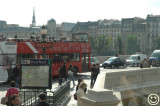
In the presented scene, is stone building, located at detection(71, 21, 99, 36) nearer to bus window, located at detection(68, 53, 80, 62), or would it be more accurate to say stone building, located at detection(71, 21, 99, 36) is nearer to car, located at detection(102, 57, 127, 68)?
car, located at detection(102, 57, 127, 68)

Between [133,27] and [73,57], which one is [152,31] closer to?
[133,27]

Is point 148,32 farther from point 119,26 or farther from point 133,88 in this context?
point 133,88

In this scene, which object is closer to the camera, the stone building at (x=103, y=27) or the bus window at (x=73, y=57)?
the bus window at (x=73, y=57)

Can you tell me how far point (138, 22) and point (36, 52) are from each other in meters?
125

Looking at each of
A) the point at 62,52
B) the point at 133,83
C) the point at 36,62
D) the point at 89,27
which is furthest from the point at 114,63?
the point at 89,27

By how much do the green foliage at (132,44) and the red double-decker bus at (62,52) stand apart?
336 ft

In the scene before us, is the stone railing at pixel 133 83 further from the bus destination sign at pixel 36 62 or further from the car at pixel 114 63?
the car at pixel 114 63

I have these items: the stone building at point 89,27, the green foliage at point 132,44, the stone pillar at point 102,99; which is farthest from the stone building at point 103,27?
the stone pillar at point 102,99

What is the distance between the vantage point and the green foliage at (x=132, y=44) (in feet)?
431

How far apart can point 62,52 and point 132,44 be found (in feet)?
352

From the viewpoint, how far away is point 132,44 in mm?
132250

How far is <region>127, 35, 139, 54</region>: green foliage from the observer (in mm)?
131250

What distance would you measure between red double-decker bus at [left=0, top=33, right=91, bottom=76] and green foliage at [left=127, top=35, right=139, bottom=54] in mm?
102372

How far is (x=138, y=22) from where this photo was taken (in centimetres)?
14650
